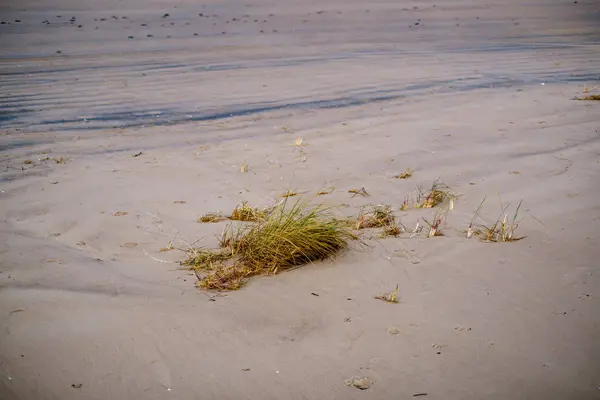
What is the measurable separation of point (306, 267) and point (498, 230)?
1249 millimetres

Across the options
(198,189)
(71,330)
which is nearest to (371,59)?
(198,189)

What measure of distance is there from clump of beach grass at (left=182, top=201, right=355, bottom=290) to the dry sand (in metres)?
0.09

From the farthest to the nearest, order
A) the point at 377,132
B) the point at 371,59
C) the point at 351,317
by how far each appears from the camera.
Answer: the point at 371,59 → the point at 377,132 → the point at 351,317

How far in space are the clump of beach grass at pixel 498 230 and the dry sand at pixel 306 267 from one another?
0.08 meters

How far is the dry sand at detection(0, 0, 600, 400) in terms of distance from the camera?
2404 mm

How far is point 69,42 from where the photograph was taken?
13.2m

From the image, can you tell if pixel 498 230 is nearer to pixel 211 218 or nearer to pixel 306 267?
pixel 306 267

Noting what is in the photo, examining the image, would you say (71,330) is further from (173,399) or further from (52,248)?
(52,248)

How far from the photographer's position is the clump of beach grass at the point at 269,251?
10.3 ft

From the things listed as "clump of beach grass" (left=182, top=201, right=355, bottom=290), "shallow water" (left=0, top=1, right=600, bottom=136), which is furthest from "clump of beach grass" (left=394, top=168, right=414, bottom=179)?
"shallow water" (left=0, top=1, right=600, bottom=136)

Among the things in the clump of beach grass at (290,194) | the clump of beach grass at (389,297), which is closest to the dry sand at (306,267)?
the clump of beach grass at (389,297)

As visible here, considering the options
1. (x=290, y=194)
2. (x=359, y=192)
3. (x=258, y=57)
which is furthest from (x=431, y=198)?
(x=258, y=57)

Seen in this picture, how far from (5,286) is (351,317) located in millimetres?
1716

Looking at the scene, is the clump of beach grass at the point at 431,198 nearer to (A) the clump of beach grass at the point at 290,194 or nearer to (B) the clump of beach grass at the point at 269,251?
(A) the clump of beach grass at the point at 290,194
